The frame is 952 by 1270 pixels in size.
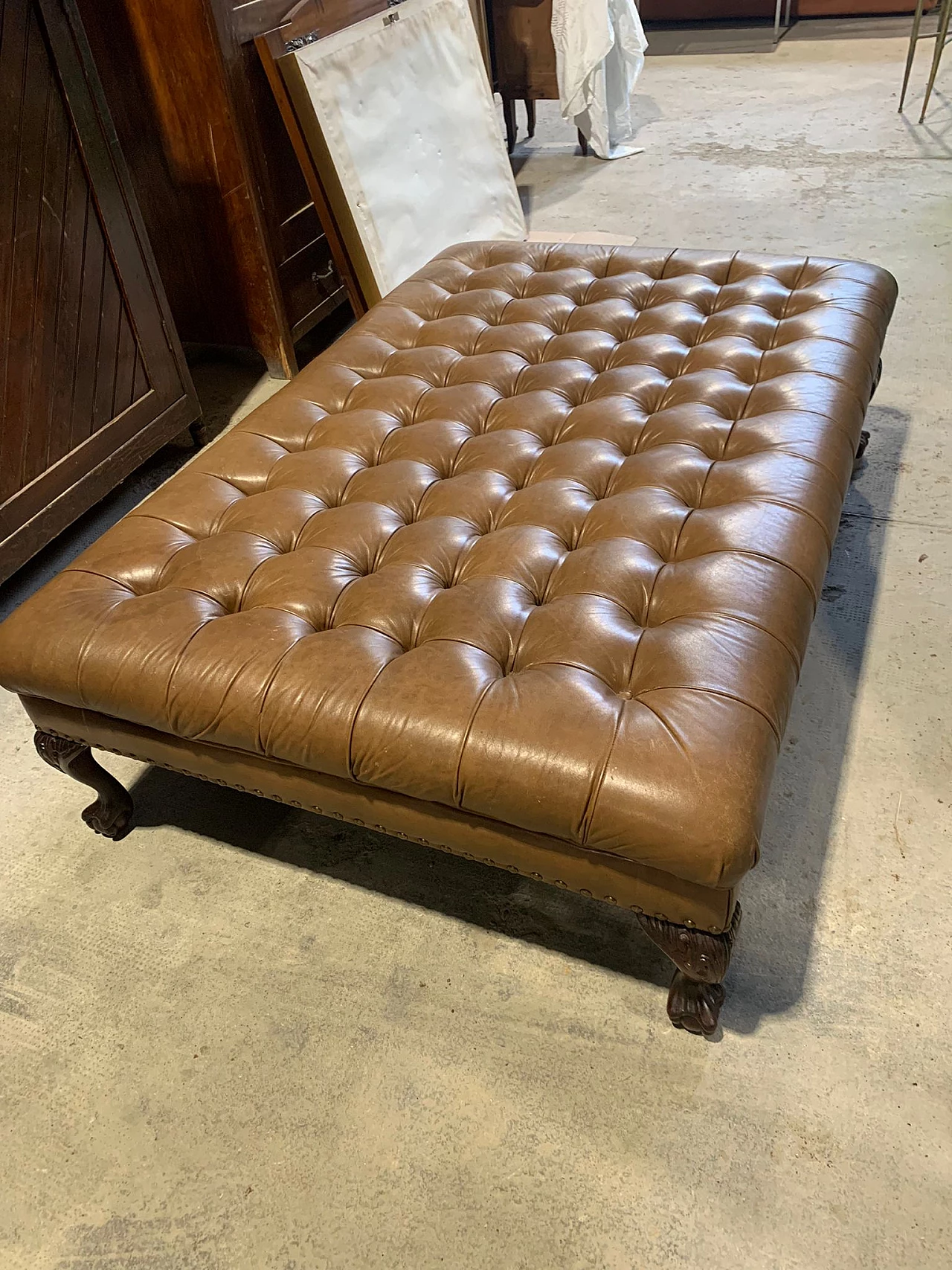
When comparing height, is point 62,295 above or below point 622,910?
above

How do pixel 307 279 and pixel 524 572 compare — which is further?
pixel 307 279

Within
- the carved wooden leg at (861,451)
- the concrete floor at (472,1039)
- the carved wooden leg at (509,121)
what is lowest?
the concrete floor at (472,1039)

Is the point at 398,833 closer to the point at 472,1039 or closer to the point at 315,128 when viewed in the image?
the point at 472,1039

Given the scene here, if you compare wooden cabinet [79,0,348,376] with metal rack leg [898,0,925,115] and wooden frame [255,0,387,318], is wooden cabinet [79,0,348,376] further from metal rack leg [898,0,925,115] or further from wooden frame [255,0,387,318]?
metal rack leg [898,0,925,115]

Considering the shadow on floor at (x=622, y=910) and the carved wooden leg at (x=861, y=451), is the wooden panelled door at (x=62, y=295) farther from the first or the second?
the carved wooden leg at (x=861, y=451)

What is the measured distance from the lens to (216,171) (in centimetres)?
217

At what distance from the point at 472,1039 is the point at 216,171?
2.00m

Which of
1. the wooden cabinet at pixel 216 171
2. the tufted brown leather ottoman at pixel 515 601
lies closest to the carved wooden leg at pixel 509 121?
the wooden cabinet at pixel 216 171

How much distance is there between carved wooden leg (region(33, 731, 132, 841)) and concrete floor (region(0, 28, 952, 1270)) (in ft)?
0.11

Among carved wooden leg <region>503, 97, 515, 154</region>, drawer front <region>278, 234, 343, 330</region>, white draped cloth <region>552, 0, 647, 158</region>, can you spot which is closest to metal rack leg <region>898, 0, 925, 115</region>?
white draped cloth <region>552, 0, 647, 158</region>

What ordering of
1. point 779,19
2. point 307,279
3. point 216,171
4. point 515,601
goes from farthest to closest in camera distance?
point 779,19, point 307,279, point 216,171, point 515,601

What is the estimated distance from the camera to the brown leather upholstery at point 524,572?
894mm

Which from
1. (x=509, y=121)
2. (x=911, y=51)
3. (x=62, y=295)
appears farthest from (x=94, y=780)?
(x=911, y=51)

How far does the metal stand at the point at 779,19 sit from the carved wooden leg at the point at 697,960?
4.99m
